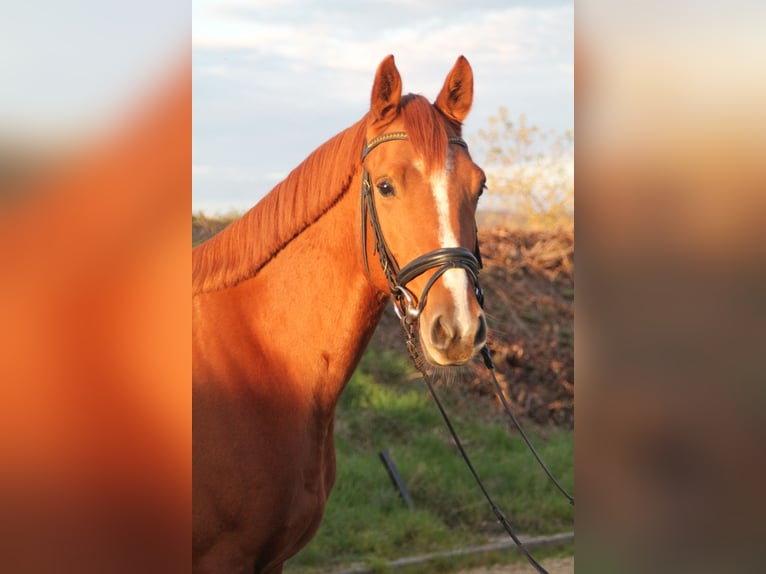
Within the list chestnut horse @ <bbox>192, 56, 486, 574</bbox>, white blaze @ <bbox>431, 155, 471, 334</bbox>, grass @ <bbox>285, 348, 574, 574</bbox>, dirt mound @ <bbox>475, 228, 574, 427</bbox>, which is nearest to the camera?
white blaze @ <bbox>431, 155, 471, 334</bbox>

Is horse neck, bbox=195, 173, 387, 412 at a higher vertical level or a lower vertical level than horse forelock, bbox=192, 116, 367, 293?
lower

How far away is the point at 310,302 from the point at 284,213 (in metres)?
0.34

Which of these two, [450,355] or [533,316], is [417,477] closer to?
[533,316]

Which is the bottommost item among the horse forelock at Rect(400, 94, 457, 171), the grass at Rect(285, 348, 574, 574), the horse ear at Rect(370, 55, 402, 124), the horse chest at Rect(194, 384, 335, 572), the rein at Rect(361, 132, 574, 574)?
the grass at Rect(285, 348, 574, 574)

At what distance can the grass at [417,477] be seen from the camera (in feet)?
18.7

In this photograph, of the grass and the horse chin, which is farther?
the grass

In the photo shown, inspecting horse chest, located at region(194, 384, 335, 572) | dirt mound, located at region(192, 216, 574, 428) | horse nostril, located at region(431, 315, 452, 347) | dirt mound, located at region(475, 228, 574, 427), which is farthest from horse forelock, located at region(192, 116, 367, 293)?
dirt mound, located at region(475, 228, 574, 427)

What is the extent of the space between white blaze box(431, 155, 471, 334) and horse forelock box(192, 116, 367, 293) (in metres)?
0.39

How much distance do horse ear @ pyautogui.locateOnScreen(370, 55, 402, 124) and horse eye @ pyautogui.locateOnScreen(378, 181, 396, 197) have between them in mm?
247

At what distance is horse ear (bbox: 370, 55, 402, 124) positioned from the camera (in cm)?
260

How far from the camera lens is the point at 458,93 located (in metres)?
2.80

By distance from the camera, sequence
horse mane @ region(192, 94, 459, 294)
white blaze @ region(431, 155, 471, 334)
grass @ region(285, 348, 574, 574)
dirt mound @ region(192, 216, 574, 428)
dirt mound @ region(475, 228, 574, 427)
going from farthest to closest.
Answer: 1. dirt mound @ region(475, 228, 574, 427)
2. dirt mound @ region(192, 216, 574, 428)
3. grass @ region(285, 348, 574, 574)
4. horse mane @ region(192, 94, 459, 294)
5. white blaze @ region(431, 155, 471, 334)

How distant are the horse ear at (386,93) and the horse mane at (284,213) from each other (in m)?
0.06

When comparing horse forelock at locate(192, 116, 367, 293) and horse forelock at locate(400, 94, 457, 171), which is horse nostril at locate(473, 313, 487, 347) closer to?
horse forelock at locate(400, 94, 457, 171)
